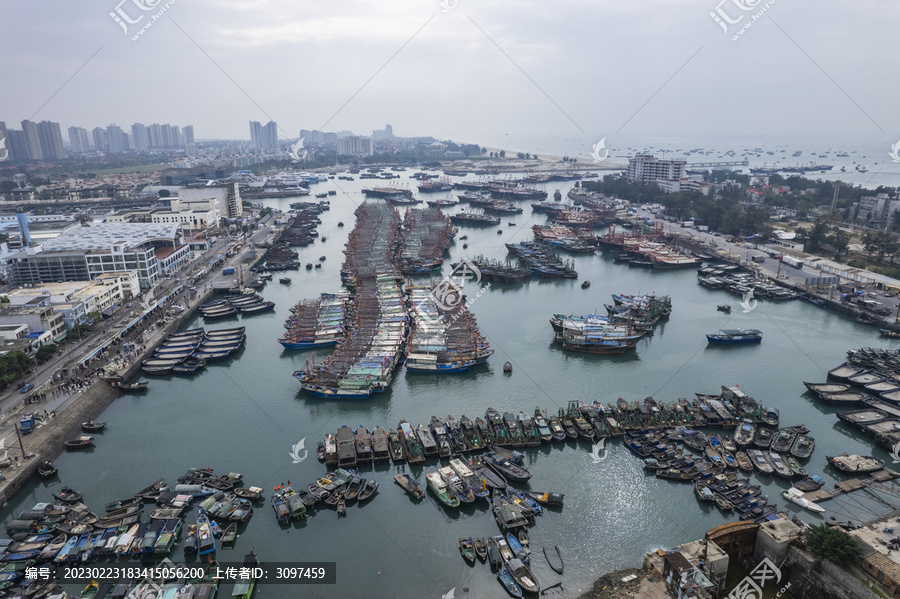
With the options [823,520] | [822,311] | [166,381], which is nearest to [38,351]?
[166,381]

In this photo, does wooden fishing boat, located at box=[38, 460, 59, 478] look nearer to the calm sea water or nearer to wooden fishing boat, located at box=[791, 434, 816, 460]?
the calm sea water

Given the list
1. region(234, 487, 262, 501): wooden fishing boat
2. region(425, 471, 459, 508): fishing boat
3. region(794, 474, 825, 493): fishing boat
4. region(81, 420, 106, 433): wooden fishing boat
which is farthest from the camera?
region(81, 420, 106, 433): wooden fishing boat

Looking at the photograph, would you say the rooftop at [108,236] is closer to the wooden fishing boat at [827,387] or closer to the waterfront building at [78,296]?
the waterfront building at [78,296]

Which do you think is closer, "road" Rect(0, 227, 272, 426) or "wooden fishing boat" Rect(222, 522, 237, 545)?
"wooden fishing boat" Rect(222, 522, 237, 545)

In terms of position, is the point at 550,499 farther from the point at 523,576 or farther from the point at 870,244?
the point at 870,244

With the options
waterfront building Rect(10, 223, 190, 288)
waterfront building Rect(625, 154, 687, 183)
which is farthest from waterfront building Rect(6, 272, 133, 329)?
waterfront building Rect(625, 154, 687, 183)

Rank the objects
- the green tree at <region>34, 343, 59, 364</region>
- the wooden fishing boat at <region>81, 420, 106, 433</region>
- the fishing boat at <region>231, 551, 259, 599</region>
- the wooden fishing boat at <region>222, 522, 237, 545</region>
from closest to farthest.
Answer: the fishing boat at <region>231, 551, 259, 599</region>, the wooden fishing boat at <region>222, 522, 237, 545</region>, the wooden fishing boat at <region>81, 420, 106, 433</region>, the green tree at <region>34, 343, 59, 364</region>

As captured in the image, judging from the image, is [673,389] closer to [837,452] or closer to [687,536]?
[837,452]
